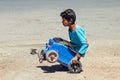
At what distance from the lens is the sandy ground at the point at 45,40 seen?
22.9ft

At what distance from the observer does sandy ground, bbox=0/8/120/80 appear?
698cm

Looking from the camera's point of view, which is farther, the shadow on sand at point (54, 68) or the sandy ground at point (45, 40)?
the shadow on sand at point (54, 68)

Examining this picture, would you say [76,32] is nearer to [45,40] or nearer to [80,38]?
[80,38]

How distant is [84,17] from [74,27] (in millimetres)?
8548

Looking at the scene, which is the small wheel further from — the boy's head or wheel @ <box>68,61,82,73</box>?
the boy's head

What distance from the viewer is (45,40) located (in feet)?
34.3

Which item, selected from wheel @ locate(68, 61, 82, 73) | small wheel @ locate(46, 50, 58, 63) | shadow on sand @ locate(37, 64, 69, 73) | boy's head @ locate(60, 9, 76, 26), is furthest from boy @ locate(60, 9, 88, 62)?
shadow on sand @ locate(37, 64, 69, 73)

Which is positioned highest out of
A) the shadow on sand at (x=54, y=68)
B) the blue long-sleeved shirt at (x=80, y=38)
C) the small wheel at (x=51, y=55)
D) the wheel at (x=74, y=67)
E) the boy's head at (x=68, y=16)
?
the boy's head at (x=68, y=16)

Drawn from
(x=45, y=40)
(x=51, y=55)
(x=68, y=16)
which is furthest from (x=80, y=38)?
(x=45, y=40)

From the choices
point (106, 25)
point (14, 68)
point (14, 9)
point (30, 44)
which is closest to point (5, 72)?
point (14, 68)

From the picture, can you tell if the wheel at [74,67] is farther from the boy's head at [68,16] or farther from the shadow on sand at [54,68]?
the boy's head at [68,16]

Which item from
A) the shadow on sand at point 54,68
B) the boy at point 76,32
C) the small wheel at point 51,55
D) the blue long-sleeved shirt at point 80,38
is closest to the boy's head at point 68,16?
the boy at point 76,32

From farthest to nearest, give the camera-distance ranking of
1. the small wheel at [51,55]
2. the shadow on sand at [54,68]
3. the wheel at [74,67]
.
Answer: the shadow on sand at [54,68] → the wheel at [74,67] → the small wheel at [51,55]

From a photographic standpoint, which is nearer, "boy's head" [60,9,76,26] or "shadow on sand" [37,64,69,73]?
"boy's head" [60,9,76,26]
